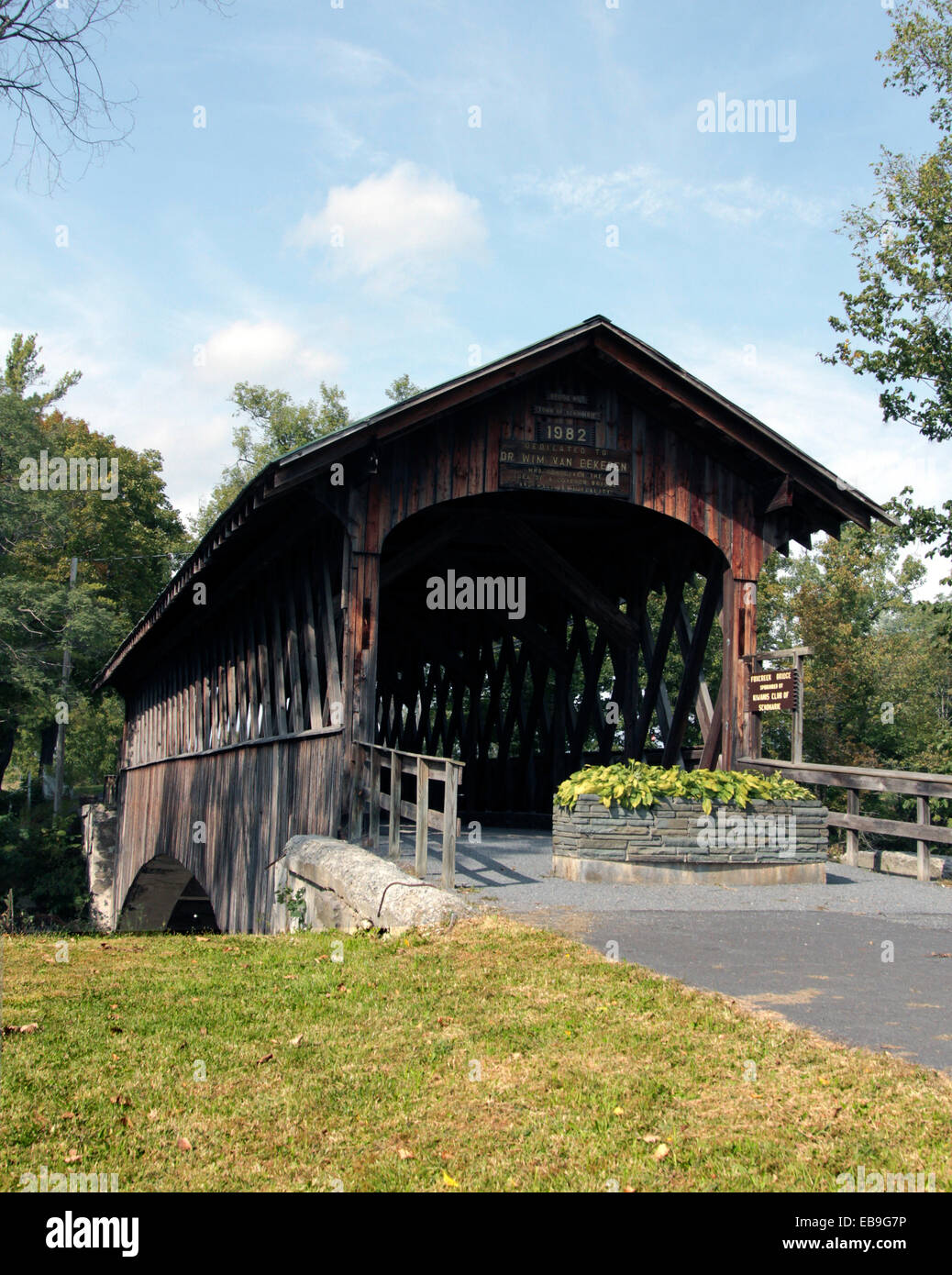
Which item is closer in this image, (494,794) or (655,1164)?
(655,1164)

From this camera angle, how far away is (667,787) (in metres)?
10.2

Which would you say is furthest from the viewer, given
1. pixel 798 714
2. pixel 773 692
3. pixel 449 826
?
pixel 773 692

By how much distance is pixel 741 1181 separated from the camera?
338 cm

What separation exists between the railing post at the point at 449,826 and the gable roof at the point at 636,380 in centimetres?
373

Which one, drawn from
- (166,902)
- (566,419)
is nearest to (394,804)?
(566,419)

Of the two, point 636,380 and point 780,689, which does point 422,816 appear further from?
point 636,380

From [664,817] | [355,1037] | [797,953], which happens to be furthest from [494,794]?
[355,1037]

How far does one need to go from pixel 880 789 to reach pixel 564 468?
4.67 metres

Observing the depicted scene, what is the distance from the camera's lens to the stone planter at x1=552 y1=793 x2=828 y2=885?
9961 mm

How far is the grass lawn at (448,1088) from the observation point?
11.6ft

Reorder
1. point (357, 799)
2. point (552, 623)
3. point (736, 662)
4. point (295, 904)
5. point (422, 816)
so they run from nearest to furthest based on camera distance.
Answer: point (422, 816), point (295, 904), point (357, 799), point (736, 662), point (552, 623)

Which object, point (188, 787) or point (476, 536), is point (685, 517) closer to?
point (476, 536)

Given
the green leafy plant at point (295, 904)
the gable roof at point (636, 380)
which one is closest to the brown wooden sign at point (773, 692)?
the gable roof at point (636, 380)

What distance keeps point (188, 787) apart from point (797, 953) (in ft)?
50.4
